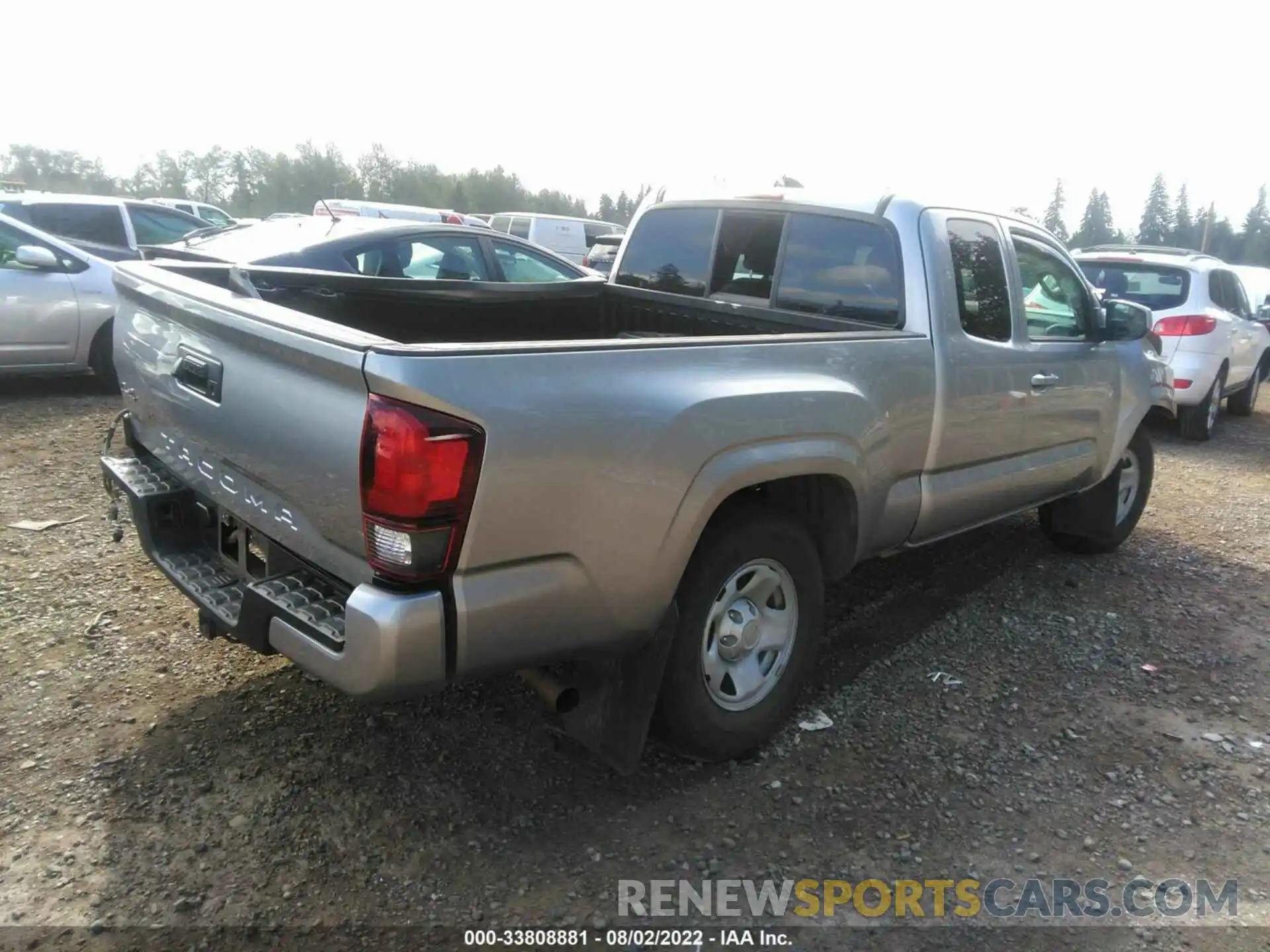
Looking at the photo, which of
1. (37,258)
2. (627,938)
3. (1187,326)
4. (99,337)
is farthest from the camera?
(1187,326)

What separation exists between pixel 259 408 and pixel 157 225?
10.1 m

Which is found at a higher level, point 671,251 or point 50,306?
point 671,251

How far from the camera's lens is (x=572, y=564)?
252 centimetres

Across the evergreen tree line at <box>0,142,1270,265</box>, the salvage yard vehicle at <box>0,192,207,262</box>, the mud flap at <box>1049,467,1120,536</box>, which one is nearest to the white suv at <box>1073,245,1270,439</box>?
the mud flap at <box>1049,467,1120,536</box>

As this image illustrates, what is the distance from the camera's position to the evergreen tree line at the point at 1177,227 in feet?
205

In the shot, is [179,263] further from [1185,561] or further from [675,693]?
[1185,561]

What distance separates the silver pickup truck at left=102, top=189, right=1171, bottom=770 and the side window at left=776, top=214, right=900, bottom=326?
0.04 ft

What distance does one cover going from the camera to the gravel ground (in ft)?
8.39

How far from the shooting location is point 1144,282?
907 centimetres

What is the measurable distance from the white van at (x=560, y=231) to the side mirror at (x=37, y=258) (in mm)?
14573

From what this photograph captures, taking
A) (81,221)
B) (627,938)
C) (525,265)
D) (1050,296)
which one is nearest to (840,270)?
(1050,296)

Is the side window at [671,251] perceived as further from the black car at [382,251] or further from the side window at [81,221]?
the side window at [81,221]

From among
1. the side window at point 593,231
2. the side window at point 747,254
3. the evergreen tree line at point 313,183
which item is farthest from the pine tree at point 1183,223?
the side window at point 747,254

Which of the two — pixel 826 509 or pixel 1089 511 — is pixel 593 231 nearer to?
pixel 1089 511
